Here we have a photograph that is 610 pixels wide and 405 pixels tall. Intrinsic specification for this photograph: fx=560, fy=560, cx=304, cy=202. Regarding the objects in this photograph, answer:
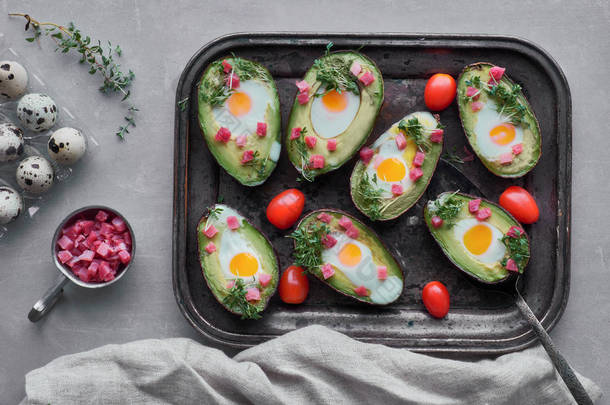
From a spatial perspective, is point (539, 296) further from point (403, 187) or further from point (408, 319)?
point (403, 187)

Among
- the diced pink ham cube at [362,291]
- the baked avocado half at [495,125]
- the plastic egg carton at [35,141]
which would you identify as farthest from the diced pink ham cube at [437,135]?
the plastic egg carton at [35,141]

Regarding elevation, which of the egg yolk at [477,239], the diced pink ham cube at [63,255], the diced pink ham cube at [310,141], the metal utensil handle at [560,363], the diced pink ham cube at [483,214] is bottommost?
the metal utensil handle at [560,363]

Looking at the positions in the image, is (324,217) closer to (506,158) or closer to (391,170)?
(391,170)

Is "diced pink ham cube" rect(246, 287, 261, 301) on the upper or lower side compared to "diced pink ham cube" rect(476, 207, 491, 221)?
lower

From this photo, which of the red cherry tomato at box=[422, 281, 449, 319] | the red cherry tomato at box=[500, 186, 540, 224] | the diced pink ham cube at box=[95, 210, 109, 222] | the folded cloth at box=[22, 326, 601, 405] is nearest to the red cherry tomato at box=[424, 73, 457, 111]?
the red cherry tomato at box=[500, 186, 540, 224]

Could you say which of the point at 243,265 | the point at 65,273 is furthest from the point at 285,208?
the point at 65,273

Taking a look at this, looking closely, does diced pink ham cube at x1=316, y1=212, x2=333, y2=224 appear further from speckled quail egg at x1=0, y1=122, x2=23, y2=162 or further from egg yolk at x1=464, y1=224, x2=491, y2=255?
speckled quail egg at x1=0, y1=122, x2=23, y2=162

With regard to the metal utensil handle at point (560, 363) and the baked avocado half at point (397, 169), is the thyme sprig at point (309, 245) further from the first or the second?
the metal utensil handle at point (560, 363)
